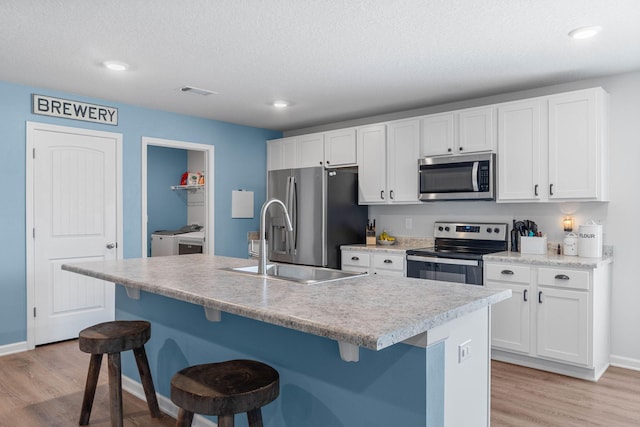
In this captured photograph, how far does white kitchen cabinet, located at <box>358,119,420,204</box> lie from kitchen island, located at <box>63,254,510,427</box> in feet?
7.89

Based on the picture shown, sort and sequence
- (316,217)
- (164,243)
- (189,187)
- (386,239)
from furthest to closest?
1. (189,187)
2. (164,243)
3. (386,239)
4. (316,217)

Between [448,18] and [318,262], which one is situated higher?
[448,18]

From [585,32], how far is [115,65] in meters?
3.20

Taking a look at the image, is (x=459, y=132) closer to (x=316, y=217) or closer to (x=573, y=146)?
(x=573, y=146)

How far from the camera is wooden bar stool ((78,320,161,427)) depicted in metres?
2.34

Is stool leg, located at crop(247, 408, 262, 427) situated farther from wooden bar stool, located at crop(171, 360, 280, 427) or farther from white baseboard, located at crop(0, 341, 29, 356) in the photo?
white baseboard, located at crop(0, 341, 29, 356)

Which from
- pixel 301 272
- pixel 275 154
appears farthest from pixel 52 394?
pixel 275 154

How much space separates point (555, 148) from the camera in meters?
3.58

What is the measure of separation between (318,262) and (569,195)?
239cm

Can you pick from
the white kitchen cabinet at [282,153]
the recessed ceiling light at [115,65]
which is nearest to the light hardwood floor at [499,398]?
the recessed ceiling light at [115,65]

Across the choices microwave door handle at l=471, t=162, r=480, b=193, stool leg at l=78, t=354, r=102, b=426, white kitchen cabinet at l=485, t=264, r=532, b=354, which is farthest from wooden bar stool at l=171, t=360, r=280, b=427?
microwave door handle at l=471, t=162, r=480, b=193

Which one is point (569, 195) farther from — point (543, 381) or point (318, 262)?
point (318, 262)

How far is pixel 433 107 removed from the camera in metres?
4.69

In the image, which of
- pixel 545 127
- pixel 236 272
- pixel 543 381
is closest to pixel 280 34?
pixel 236 272
